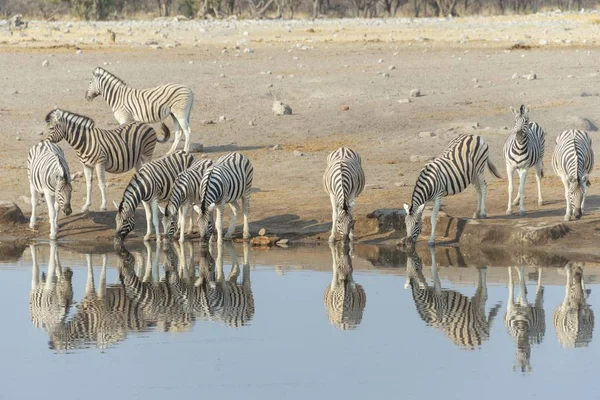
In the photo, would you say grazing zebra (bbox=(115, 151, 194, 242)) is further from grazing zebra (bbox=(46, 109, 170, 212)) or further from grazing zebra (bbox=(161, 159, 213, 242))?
grazing zebra (bbox=(46, 109, 170, 212))

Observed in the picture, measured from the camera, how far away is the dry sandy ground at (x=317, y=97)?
17.5 metres

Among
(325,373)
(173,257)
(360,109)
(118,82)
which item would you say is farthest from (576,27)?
(325,373)

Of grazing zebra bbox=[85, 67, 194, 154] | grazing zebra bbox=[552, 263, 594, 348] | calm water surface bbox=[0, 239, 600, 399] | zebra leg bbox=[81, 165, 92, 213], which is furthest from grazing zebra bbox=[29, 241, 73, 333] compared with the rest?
grazing zebra bbox=[85, 67, 194, 154]

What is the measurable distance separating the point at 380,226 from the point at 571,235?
2.42m

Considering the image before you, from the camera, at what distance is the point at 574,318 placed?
1108 centimetres

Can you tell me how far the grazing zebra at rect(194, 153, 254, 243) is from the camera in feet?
48.2

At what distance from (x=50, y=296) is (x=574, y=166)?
22.3 feet

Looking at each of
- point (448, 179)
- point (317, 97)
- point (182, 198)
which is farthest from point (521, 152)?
point (317, 97)

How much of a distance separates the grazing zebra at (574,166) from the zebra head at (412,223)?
1.83 metres

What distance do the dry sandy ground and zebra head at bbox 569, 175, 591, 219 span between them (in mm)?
256

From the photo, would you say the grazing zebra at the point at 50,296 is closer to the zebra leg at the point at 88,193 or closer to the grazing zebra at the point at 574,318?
the zebra leg at the point at 88,193

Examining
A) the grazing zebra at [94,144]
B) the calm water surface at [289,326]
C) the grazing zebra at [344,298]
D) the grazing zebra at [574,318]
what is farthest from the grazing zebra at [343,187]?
the grazing zebra at [574,318]

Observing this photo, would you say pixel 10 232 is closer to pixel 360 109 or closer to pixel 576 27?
pixel 360 109

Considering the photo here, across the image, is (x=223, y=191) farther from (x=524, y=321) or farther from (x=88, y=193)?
(x=524, y=321)
